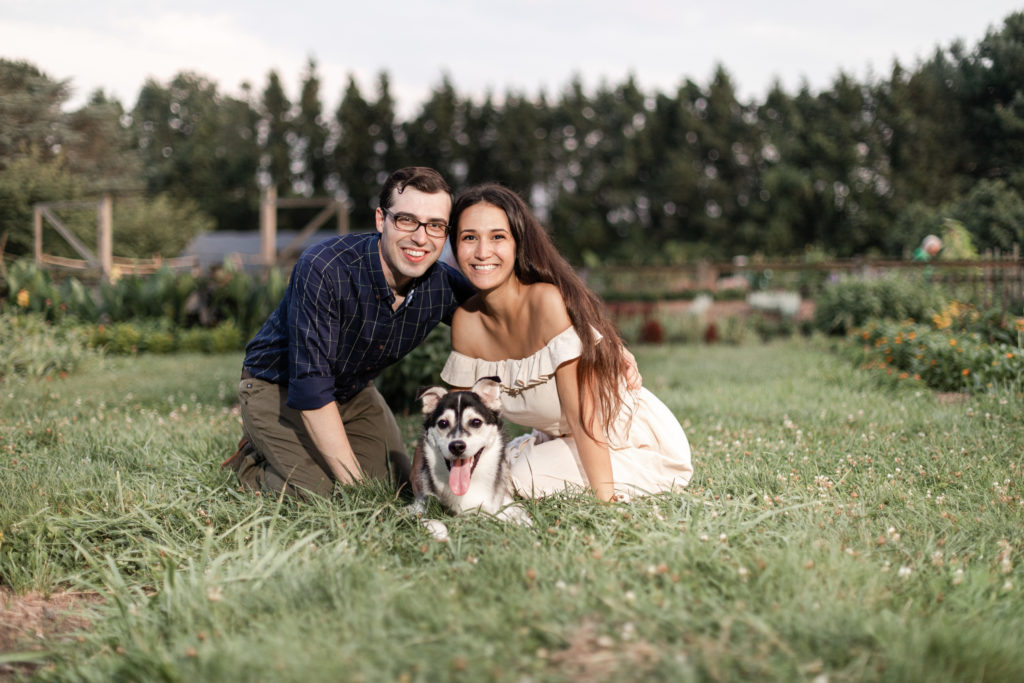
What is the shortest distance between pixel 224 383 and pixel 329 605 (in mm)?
5917

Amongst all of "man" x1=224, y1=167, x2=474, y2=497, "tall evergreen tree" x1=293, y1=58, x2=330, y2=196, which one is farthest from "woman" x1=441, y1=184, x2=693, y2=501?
"tall evergreen tree" x1=293, y1=58, x2=330, y2=196

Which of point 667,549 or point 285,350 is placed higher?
point 285,350

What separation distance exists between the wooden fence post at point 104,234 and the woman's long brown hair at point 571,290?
26.2 feet

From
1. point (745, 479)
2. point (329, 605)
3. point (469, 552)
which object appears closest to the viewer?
point (329, 605)

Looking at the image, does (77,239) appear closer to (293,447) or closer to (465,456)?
(293,447)

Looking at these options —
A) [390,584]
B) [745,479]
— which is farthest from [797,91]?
[390,584]

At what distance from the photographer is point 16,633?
2.61 meters

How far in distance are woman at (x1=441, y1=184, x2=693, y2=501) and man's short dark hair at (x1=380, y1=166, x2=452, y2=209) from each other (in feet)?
0.54

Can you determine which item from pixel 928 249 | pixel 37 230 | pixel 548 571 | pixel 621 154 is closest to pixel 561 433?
pixel 548 571

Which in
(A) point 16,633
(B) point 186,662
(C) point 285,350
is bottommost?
(A) point 16,633

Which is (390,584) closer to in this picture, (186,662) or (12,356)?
(186,662)

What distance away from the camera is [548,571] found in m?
2.49

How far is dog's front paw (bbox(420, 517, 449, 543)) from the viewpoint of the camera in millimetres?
2979

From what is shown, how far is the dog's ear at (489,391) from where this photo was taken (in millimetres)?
3369
